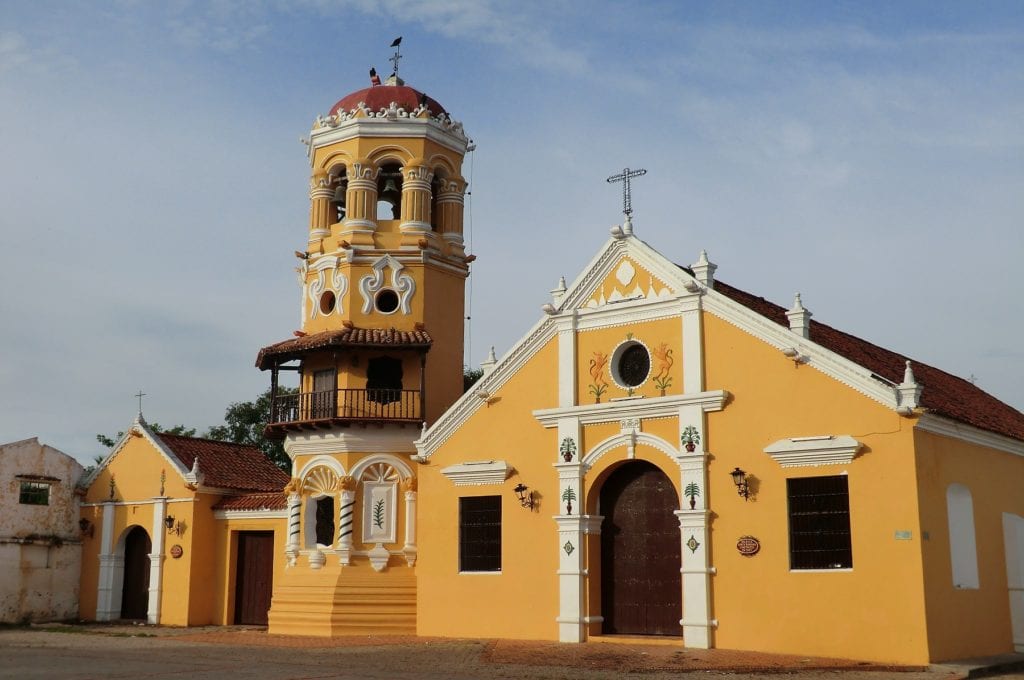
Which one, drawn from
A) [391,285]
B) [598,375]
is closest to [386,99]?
[391,285]

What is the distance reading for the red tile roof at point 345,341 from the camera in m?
25.0

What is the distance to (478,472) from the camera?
75.1 ft

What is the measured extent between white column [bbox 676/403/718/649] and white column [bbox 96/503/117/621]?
16.6m

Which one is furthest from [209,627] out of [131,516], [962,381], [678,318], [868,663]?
[962,381]

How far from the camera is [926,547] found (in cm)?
1758

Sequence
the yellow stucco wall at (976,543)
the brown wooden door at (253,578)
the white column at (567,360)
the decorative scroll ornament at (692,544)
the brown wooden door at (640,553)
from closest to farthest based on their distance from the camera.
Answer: the yellow stucco wall at (976,543) < the decorative scroll ornament at (692,544) < the brown wooden door at (640,553) < the white column at (567,360) < the brown wooden door at (253,578)

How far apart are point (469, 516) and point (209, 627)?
8.16m

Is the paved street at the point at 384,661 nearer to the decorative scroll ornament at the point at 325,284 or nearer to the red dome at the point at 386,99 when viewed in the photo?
the decorative scroll ornament at the point at 325,284

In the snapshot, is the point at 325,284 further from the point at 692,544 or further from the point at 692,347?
the point at 692,544

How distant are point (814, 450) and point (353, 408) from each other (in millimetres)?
10774

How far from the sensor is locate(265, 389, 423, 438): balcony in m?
25.0

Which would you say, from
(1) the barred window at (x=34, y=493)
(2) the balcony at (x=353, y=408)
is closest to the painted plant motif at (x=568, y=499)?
(2) the balcony at (x=353, y=408)

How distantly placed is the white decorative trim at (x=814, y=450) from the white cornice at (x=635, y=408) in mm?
1398

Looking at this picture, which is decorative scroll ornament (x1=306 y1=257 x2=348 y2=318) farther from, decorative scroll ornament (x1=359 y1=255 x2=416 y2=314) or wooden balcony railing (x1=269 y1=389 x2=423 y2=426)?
wooden balcony railing (x1=269 y1=389 x2=423 y2=426)
